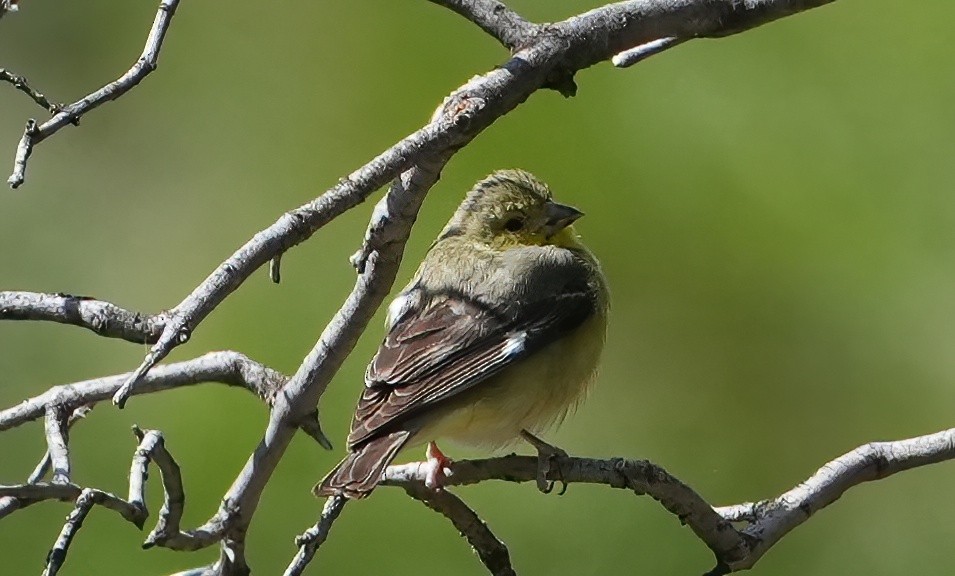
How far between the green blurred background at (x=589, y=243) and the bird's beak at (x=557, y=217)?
1114 mm

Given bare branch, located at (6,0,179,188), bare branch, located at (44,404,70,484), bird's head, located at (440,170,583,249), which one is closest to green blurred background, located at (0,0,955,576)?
bird's head, located at (440,170,583,249)

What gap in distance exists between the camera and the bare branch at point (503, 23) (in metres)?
2.94

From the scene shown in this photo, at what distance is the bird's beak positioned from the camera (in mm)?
4234

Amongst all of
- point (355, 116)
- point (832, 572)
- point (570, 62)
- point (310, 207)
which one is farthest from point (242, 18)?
point (310, 207)

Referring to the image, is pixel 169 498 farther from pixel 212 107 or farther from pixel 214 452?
pixel 212 107

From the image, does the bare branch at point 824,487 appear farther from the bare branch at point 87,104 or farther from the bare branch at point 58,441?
the bare branch at point 87,104

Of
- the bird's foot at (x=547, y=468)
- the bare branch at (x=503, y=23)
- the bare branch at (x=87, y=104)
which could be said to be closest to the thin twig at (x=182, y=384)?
the bird's foot at (x=547, y=468)

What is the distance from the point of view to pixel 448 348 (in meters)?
3.70

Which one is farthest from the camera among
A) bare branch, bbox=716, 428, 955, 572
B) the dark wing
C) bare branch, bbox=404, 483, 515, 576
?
the dark wing

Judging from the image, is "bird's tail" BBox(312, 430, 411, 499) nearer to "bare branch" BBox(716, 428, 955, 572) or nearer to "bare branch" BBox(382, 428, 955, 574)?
"bare branch" BBox(382, 428, 955, 574)

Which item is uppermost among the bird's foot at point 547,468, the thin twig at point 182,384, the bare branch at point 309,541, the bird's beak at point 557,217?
the bird's beak at point 557,217

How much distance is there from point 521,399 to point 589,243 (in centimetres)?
217

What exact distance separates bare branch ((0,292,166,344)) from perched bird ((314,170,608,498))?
82cm

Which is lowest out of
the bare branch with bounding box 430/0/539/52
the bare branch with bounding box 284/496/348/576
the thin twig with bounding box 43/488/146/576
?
the thin twig with bounding box 43/488/146/576
